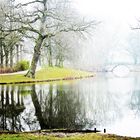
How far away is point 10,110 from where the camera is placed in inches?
577

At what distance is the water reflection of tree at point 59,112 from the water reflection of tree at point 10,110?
670 millimetres

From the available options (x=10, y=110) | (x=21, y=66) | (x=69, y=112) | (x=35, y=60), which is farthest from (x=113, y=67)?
(x=69, y=112)

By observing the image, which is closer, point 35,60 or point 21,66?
point 35,60

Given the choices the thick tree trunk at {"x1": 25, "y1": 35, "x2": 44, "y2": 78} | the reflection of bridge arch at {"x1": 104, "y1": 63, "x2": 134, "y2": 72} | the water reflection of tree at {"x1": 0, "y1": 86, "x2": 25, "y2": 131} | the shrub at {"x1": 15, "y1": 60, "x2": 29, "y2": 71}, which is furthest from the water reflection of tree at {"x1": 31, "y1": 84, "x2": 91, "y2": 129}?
the reflection of bridge arch at {"x1": 104, "y1": 63, "x2": 134, "y2": 72}

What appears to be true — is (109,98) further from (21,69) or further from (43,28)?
(21,69)

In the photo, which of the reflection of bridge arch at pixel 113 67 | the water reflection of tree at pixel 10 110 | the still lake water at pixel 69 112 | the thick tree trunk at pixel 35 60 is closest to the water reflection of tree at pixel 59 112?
the still lake water at pixel 69 112

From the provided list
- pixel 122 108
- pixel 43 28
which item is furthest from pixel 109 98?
pixel 43 28

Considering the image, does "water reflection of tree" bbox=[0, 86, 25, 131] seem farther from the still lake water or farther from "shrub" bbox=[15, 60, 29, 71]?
"shrub" bbox=[15, 60, 29, 71]

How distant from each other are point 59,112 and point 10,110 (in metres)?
1.91

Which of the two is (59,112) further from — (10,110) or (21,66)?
(21,66)

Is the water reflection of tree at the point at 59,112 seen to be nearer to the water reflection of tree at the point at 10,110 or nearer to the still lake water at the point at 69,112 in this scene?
the still lake water at the point at 69,112

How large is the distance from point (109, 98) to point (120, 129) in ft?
24.9

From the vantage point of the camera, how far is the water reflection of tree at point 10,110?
1175 centimetres

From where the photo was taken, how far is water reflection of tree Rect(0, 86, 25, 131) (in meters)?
11.8
